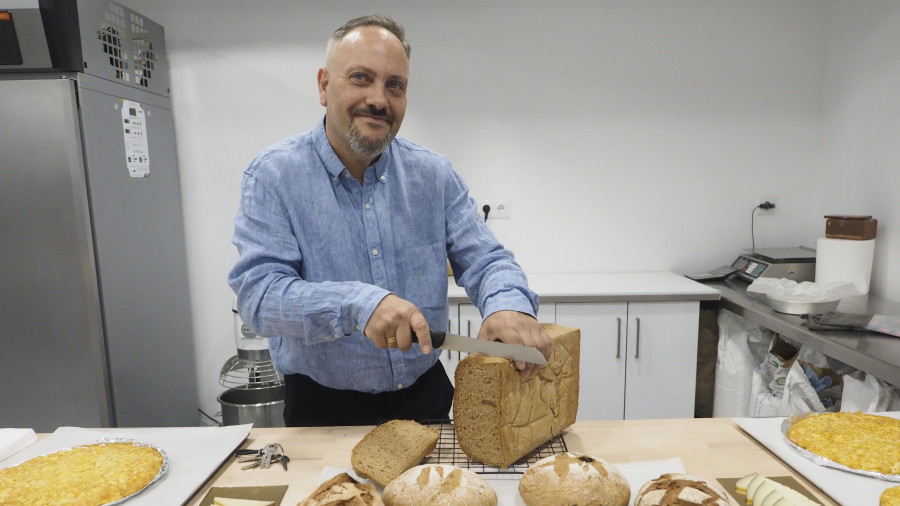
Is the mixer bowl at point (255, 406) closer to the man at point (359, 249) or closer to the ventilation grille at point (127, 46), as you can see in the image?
the man at point (359, 249)

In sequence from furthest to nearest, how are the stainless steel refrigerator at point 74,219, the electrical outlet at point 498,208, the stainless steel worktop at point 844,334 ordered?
the electrical outlet at point 498,208 → the stainless steel refrigerator at point 74,219 → the stainless steel worktop at point 844,334

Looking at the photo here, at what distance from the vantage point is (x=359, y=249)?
1468 mm

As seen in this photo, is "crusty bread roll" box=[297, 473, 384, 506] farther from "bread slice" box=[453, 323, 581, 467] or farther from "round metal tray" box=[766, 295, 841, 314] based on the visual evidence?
"round metal tray" box=[766, 295, 841, 314]

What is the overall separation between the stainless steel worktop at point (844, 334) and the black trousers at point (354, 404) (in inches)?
55.3

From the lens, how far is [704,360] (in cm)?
271

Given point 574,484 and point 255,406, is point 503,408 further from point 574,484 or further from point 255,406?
point 255,406

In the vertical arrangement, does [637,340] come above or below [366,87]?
below

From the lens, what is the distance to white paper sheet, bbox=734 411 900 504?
984 mm

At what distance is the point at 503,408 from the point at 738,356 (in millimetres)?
1905

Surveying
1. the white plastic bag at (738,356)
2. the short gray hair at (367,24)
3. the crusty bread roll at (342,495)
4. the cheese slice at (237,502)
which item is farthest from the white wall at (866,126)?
the cheese slice at (237,502)

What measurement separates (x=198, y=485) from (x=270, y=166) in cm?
76

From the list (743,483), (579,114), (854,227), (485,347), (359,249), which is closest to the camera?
(743,483)

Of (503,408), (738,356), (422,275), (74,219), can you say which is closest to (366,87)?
(422,275)

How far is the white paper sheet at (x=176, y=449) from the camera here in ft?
3.34
